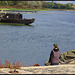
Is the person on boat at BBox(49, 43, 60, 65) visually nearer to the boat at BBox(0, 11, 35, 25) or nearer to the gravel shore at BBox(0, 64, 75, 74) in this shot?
the gravel shore at BBox(0, 64, 75, 74)

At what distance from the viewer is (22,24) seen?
70.6 metres

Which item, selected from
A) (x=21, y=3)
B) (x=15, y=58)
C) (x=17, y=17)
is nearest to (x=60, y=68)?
(x=15, y=58)

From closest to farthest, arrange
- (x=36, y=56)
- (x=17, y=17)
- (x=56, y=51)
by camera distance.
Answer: (x=56, y=51) < (x=36, y=56) < (x=17, y=17)

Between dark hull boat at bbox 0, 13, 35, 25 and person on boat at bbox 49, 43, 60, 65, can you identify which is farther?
dark hull boat at bbox 0, 13, 35, 25

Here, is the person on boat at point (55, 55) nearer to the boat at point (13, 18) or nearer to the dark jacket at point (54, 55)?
the dark jacket at point (54, 55)

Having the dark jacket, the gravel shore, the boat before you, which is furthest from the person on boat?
the boat

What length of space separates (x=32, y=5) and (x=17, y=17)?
418 feet

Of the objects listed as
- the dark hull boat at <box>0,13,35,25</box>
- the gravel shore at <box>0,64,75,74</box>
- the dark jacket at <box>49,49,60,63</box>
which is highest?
the dark jacket at <box>49,49,60,63</box>

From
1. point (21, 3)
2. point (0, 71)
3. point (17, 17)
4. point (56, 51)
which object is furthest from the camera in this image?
point (21, 3)

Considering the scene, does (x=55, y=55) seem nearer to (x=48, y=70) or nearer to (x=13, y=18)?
(x=48, y=70)

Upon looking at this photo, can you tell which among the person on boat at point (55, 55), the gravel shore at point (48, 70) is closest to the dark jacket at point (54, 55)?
the person on boat at point (55, 55)

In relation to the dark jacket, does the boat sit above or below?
below

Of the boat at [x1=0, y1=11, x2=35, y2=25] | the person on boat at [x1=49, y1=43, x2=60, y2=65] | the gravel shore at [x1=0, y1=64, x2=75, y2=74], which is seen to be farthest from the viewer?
the boat at [x1=0, y1=11, x2=35, y2=25]

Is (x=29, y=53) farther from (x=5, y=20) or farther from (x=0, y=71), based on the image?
(x=5, y=20)
